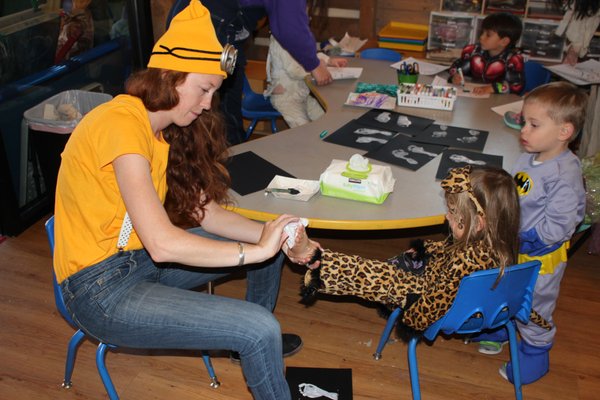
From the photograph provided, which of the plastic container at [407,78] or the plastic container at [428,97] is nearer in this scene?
the plastic container at [428,97]

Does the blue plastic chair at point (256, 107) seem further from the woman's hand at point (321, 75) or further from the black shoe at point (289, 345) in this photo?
the black shoe at point (289, 345)

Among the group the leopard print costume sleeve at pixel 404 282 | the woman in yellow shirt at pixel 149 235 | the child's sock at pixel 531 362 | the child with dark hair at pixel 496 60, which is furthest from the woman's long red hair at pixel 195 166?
the child with dark hair at pixel 496 60

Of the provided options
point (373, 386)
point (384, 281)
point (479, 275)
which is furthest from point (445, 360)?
point (479, 275)

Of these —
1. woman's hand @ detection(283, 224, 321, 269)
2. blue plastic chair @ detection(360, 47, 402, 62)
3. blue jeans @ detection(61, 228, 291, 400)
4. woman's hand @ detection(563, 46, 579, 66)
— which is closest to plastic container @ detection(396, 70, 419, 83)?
blue plastic chair @ detection(360, 47, 402, 62)

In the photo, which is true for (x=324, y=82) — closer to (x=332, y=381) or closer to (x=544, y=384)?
(x=332, y=381)

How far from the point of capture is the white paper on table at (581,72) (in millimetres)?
3816

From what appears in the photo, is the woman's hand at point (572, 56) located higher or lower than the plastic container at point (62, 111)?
higher

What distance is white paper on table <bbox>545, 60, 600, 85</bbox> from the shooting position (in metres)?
3.82

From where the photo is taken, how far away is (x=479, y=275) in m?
1.89

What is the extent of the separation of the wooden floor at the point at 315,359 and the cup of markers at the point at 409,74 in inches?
48.5

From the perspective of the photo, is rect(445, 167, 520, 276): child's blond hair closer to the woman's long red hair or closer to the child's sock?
the child's sock

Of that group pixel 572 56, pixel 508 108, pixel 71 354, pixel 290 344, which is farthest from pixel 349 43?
pixel 71 354

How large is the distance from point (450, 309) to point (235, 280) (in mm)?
1449

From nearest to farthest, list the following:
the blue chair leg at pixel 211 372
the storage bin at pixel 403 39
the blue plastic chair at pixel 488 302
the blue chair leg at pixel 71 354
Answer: the blue plastic chair at pixel 488 302, the blue chair leg at pixel 71 354, the blue chair leg at pixel 211 372, the storage bin at pixel 403 39
